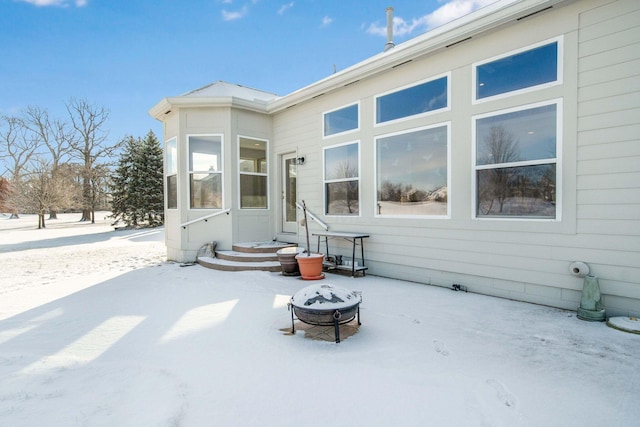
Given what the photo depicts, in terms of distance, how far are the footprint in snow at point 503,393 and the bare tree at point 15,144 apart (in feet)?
101

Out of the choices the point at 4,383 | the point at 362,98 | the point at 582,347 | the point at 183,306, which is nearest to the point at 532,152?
the point at 582,347

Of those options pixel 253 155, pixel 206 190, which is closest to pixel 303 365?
pixel 206 190

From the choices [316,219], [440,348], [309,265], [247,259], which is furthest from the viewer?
[316,219]

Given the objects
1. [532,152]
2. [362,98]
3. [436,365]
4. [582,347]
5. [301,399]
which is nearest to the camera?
[301,399]

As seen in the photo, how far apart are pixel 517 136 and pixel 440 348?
2.86 metres

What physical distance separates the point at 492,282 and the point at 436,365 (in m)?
2.34

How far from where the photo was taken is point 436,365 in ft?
8.00

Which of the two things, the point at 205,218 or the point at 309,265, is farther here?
the point at 205,218

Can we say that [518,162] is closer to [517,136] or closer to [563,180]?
[517,136]

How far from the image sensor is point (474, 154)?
4.38 metres

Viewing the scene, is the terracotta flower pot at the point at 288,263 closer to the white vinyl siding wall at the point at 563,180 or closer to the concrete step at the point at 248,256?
the concrete step at the point at 248,256

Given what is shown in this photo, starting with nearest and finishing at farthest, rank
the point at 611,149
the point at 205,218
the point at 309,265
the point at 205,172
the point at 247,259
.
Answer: the point at 611,149
the point at 309,265
the point at 247,259
the point at 205,218
the point at 205,172

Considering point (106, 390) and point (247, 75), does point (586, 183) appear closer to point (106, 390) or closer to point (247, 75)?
point (106, 390)

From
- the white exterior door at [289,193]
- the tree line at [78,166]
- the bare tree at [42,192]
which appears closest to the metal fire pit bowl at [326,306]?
the white exterior door at [289,193]
